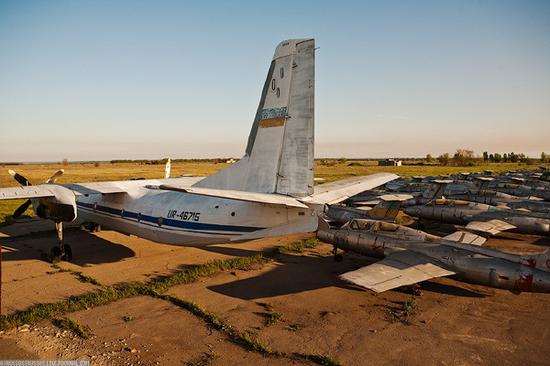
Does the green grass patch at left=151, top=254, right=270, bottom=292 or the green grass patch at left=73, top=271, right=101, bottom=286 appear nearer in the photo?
the green grass patch at left=151, top=254, right=270, bottom=292

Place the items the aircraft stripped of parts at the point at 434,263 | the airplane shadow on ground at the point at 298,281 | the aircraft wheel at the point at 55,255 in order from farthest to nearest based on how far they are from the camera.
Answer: the aircraft wheel at the point at 55,255, the airplane shadow on ground at the point at 298,281, the aircraft stripped of parts at the point at 434,263

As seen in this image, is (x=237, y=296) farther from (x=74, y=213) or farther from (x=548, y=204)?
(x=548, y=204)

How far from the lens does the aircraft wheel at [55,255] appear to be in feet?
57.0

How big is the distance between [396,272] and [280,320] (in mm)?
4319

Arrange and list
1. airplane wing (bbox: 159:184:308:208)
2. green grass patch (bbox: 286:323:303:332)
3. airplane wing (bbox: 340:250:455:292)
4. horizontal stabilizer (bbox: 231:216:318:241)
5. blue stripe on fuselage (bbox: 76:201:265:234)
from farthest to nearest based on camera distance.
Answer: blue stripe on fuselage (bbox: 76:201:265:234), horizontal stabilizer (bbox: 231:216:318:241), airplane wing (bbox: 159:184:308:208), airplane wing (bbox: 340:250:455:292), green grass patch (bbox: 286:323:303:332)

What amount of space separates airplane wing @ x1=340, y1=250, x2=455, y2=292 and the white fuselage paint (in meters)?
3.16

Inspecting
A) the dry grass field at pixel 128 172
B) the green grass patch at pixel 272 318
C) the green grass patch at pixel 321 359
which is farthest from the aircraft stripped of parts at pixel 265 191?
the dry grass field at pixel 128 172

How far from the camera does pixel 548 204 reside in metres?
27.5

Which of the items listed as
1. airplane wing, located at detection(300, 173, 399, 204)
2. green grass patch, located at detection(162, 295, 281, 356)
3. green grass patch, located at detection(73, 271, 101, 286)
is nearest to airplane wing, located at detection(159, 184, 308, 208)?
airplane wing, located at detection(300, 173, 399, 204)

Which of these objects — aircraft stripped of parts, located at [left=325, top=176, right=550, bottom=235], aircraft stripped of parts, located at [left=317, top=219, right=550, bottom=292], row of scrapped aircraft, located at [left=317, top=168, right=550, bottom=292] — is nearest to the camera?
aircraft stripped of parts, located at [left=317, top=219, right=550, bottom=292]

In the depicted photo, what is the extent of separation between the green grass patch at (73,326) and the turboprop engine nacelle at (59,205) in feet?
21.4

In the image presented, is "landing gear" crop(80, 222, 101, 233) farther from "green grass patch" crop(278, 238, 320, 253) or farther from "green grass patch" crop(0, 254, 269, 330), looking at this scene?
"green grass patch" crop(278, 238, 320, 253)

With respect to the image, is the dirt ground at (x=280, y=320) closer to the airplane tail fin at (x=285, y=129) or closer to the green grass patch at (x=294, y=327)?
the green grass patch at (x=294, y=327)

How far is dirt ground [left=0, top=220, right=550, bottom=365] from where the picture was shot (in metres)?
9.31
